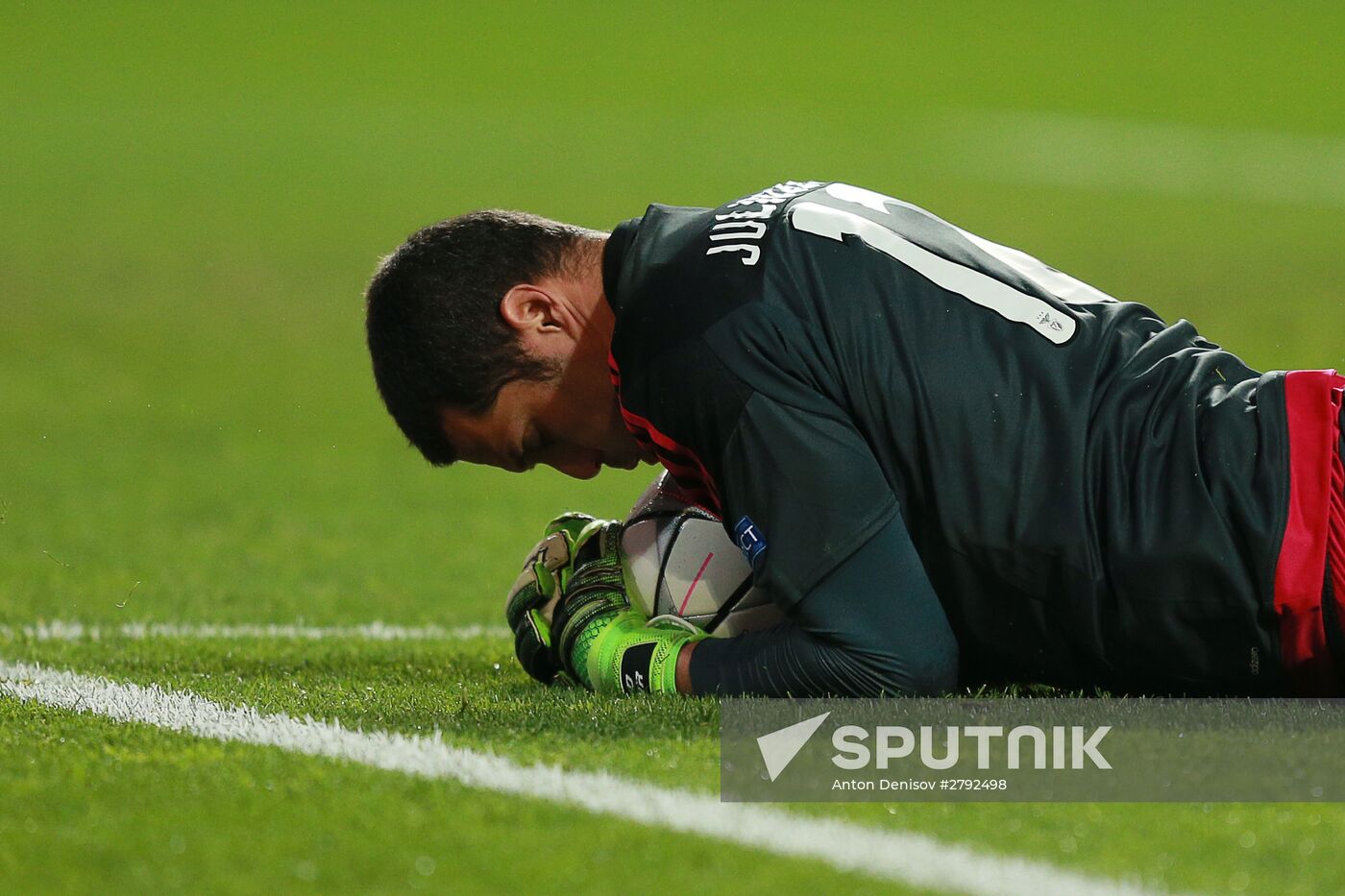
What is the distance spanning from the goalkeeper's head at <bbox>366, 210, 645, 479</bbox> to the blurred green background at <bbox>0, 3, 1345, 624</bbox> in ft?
6.46

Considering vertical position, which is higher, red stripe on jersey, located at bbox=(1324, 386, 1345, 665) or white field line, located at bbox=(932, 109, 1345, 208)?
red stripe on jersey, located at bbox=(1324, 386, 1345, 665)

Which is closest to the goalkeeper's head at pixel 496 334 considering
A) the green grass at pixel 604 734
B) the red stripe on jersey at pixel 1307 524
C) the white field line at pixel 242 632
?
the green grass at pixel 604 734

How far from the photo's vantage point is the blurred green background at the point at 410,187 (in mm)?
7426

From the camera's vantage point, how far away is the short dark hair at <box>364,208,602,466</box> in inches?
130

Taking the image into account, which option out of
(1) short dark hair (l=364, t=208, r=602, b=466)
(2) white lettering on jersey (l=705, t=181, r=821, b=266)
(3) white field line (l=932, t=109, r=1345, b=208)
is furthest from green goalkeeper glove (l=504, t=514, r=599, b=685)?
(3) white field line (l=932, t=109, r=1345, b=208)

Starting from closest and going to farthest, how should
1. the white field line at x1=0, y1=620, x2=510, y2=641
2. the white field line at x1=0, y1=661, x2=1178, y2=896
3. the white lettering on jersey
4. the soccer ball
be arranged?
the white field line at x1=0, y1=661, x2=1178, y2=896
the white lettering on jersey
the soccer ball
the white field line at x1=0, y1=620, x2=510, y2=641

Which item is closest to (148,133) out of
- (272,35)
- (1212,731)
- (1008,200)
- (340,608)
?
(272,35)

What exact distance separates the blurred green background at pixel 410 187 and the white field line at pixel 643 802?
6.01 feet

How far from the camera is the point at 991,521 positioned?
10.3ft

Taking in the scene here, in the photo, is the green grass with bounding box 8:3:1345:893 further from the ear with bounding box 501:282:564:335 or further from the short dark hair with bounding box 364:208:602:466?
the ear with bounding box 501:282:564:335

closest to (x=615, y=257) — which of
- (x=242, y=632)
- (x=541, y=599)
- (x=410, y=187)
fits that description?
(x=541, y=599)

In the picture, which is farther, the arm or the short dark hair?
the short dark hair

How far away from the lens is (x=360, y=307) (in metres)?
15.0

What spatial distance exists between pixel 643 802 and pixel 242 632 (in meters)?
2.60
